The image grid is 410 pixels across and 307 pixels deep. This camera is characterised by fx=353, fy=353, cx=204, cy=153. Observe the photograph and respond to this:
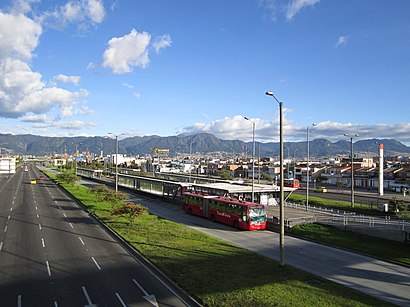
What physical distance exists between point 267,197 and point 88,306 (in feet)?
134

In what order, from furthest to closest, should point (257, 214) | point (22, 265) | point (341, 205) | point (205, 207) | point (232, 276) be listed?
point (341, 205) < point (205, 207) < point (257, 214) < point (22, 265) < point (232, 276)

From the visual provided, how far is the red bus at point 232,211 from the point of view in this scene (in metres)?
36.1

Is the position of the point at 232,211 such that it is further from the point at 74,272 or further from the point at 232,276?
the point at 74,272

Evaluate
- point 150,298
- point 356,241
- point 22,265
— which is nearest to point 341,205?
point 356,241

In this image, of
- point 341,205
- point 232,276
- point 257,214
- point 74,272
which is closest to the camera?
point 232,276

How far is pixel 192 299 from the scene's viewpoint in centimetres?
1592

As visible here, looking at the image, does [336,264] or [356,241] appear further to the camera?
[356,241]

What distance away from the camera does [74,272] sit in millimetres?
19641

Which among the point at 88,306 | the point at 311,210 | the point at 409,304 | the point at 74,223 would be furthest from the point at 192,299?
the point at 311,210

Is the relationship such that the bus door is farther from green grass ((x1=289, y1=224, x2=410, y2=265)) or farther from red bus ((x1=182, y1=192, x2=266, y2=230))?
green grass ((x1=289, y1=224, x2=410, y2=265))

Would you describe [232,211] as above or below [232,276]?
above

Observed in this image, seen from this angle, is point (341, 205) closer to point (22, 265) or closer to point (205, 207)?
point (205, 207)

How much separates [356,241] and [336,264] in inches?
327

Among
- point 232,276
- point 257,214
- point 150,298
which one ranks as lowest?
point 232,276
